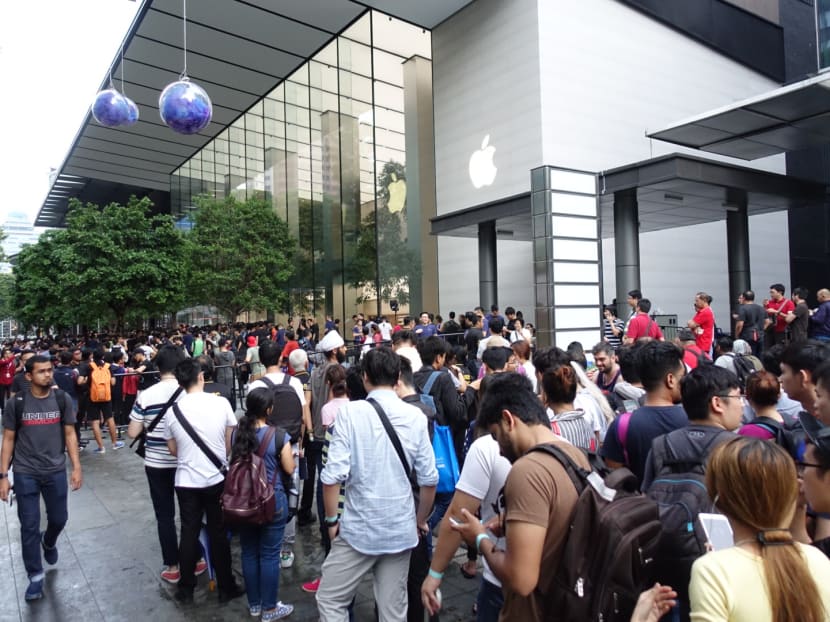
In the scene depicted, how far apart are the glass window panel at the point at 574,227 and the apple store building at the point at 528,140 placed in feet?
0.20

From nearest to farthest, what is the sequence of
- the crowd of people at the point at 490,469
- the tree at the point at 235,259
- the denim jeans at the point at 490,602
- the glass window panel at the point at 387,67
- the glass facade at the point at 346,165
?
the crowd of people at the point at 490,469 → the denim jeans at the point at 490,602 → the glass facade at the point at 346,165 → the glass window panel at the point at 387,67 → the tree at the point at 235,259

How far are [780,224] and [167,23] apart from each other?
24137mm

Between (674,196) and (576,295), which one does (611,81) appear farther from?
(576,295)

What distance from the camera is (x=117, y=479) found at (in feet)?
26.4

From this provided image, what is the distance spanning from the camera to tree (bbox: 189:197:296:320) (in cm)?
2255

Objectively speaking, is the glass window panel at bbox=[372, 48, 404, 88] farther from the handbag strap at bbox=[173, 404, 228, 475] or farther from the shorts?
the handbag strap at bbox=[173, 404, 228, 475]

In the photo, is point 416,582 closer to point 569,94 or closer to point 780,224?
point 569,94

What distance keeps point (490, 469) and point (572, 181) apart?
8193mm

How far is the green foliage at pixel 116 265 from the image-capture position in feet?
67.3

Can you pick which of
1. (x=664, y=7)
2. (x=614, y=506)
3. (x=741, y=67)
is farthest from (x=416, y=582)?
(x=741, y=67)

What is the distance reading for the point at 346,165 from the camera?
2172 cm

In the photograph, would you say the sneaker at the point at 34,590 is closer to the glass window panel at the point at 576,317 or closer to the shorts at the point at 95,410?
the shorts at the point at 95,410

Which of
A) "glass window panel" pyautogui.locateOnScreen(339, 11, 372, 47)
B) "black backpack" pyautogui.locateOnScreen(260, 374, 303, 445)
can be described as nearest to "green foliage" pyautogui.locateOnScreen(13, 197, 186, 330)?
"glass window panel" pyautogui.locateOnScreen(339, 11, 372, 47)

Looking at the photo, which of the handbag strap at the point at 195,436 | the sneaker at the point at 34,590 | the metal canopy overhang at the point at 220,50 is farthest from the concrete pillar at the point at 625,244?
the sneaker at the point at 34,590
